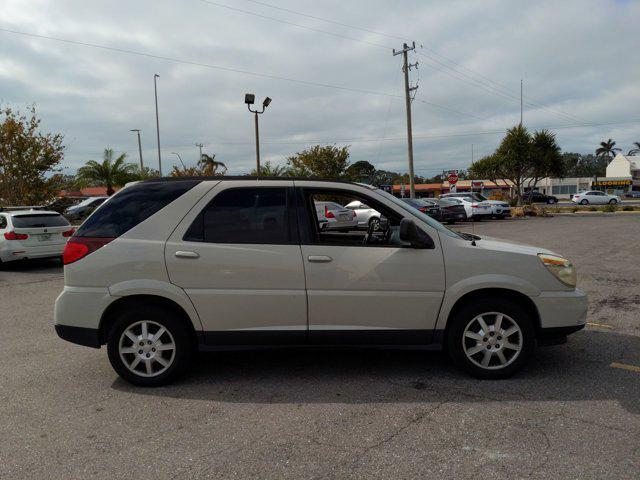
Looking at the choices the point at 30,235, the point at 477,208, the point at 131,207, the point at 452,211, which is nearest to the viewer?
the point at 131,207

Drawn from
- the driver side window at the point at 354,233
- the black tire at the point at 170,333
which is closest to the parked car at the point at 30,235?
the black tire at the point at 170,333

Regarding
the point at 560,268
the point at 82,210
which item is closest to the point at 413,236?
the point at 560,268

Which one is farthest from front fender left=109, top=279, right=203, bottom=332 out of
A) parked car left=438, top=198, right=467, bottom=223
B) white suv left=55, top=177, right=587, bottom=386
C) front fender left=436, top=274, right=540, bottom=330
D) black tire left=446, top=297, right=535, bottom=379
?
parked car left=438, top=198, right=467, bottom=223

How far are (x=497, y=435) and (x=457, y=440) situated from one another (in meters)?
0.29

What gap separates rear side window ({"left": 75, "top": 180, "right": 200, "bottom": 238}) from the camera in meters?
4.27

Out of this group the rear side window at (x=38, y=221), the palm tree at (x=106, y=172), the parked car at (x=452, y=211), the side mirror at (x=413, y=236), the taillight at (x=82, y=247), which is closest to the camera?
the side mirror at (x=413, y=236)

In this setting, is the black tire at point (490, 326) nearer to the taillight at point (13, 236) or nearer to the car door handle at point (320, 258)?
the car door handle at point (320, 258)

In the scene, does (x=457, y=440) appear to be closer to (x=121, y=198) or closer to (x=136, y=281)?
(x=136, y=281)

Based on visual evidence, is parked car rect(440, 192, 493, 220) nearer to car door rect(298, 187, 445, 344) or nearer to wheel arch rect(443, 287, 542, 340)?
wheel arch rect(443, 287, 542, 340)

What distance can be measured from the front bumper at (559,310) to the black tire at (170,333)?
3.05 meters

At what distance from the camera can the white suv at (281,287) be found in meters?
4.12

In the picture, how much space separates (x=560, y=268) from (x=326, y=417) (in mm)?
2400

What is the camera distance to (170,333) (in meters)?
4.19

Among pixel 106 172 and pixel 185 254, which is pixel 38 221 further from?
pixel 106 172
